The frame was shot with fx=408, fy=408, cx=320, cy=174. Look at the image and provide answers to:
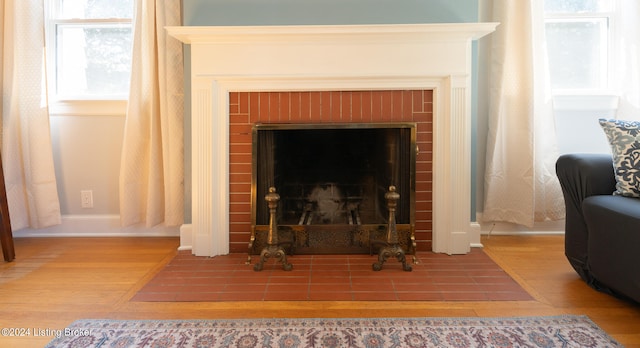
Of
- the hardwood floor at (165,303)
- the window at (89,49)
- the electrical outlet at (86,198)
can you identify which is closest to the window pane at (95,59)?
the window at (89,49)

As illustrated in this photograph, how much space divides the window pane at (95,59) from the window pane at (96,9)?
87mm

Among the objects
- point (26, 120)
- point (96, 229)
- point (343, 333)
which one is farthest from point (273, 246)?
point (26, 120)

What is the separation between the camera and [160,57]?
2465 millimetres

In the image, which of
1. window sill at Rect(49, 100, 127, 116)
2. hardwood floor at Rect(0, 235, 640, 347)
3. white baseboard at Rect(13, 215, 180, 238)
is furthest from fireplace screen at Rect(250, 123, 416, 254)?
window sill at Rect(49, 100, 127, 116)

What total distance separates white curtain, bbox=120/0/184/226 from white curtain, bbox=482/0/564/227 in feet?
6.48

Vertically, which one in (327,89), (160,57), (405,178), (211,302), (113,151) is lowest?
(211,302)

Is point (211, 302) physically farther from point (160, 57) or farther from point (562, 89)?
point (562, 89)

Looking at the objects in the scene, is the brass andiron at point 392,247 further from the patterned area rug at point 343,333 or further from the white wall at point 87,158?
the white wall at point 87,158

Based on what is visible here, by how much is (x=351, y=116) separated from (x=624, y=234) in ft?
4.50

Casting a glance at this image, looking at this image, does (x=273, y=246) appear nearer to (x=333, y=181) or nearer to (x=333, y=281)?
(x=333, y=281)

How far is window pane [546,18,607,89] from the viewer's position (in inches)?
108

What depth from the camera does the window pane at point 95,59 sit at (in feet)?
8.98

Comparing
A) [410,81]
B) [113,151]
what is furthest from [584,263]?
[113,151]

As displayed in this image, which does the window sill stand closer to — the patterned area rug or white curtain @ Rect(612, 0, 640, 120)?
the patterned area rug
